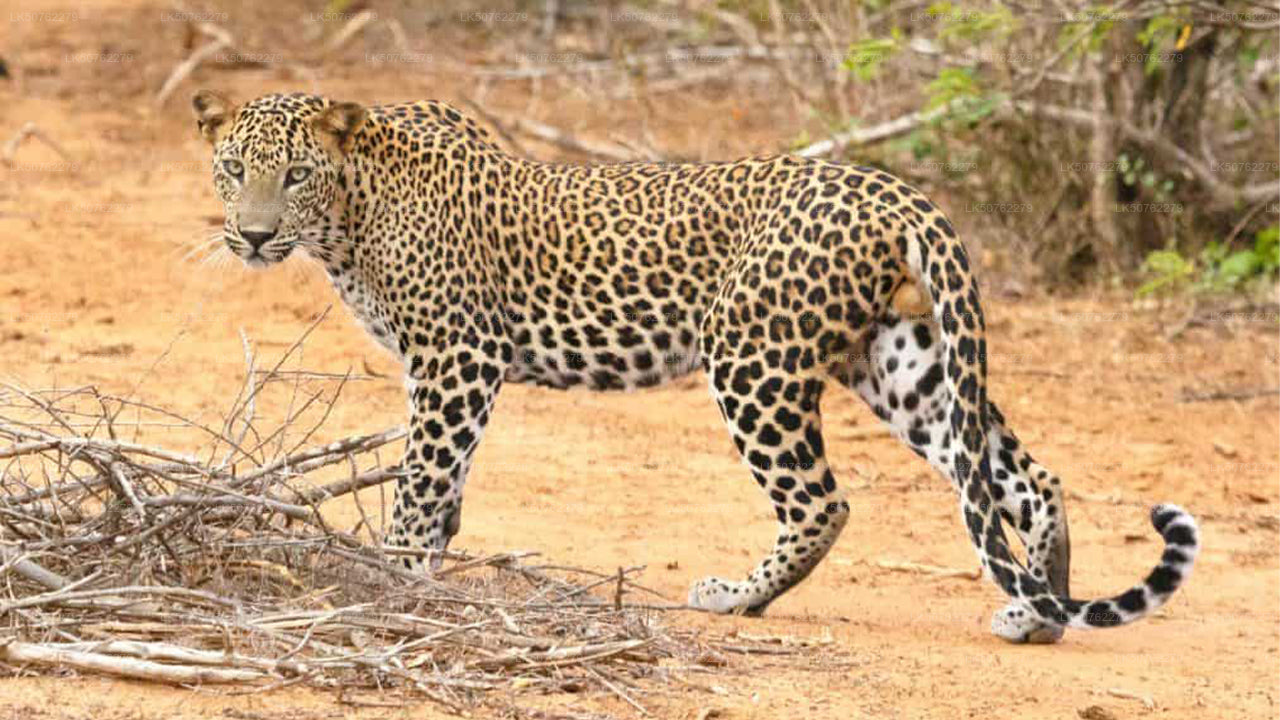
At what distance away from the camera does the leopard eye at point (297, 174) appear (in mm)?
7672

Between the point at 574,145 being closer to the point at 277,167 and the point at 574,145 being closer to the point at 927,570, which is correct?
the point at 927,570

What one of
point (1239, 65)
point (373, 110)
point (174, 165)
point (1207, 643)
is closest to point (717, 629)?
point (1207, 643)

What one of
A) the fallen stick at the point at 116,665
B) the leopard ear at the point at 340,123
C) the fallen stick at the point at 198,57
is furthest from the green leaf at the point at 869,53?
the fallen stick at the point at 198,57

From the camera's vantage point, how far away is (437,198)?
7.93m

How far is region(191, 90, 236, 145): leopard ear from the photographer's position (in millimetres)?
7836

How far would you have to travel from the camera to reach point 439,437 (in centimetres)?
766

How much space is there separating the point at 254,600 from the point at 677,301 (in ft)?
6.56

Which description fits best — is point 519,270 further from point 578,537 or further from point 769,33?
point 769,33

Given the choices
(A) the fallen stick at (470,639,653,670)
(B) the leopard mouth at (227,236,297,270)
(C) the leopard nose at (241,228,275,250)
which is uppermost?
(C) the leopard nose at (241,228,275,250)

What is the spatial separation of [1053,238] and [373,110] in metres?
6.33

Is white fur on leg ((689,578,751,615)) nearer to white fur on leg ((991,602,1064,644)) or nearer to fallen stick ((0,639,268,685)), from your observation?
white fur on leg ((991,602,1064,644))

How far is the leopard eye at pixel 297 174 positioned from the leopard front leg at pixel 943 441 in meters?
2.08

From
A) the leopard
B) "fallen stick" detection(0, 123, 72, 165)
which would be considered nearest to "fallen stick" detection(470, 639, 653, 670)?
the leopard

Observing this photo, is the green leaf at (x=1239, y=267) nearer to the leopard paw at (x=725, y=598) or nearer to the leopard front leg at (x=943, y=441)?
the leopard front leg at (x=943, y=441)
